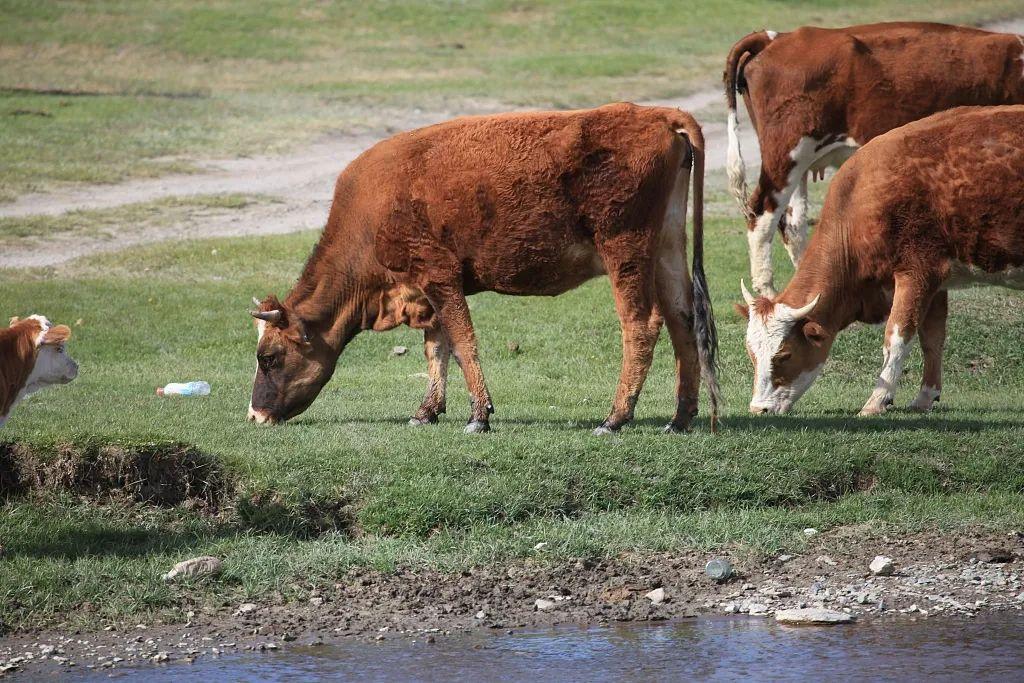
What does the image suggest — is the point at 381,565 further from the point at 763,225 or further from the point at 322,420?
the point at 763,225

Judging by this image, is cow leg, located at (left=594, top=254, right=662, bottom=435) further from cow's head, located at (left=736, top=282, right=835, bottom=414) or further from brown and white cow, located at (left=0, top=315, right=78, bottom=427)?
brown and white cow, located at (left=0, top=315, right=78, bottom=427)

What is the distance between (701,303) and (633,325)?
525 millimetres

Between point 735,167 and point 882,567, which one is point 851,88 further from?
point 882,567

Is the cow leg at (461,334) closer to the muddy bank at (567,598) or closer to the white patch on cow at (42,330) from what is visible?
the muddy bank at (567,598)

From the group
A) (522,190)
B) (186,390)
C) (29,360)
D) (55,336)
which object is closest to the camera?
(29,360)

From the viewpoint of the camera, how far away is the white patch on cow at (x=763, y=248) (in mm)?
14008

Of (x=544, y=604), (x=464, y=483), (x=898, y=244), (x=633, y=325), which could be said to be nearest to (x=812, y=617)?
(x=544, y=604)

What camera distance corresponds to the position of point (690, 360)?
9.89 metres

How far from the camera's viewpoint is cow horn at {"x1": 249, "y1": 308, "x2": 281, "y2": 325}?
10141 mm

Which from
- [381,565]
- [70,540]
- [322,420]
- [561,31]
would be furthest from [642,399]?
[561,31]

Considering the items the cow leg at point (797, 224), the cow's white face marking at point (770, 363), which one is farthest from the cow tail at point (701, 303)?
the cow leg at point (797, 224)

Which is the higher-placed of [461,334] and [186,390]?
[461,334]

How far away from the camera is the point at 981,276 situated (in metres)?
10.6

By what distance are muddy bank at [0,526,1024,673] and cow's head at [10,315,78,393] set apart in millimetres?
1841
